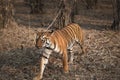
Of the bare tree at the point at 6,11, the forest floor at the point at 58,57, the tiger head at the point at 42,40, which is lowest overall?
the forest floor at the point at 58,57

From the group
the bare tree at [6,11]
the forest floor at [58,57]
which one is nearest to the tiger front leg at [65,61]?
the forest floor at [58,57]

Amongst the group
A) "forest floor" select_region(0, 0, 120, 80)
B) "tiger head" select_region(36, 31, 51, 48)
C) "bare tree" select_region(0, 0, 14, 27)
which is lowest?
"forest floor" select_region(0, 0, 120, 80)

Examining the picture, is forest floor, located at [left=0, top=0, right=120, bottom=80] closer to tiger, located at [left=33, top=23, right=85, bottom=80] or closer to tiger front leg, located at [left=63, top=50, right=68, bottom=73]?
tiger front leg, located at [left=63, top=50, right=68, bottom=73]

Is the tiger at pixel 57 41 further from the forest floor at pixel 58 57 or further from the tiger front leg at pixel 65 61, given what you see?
the forest floor at pixel 58 57

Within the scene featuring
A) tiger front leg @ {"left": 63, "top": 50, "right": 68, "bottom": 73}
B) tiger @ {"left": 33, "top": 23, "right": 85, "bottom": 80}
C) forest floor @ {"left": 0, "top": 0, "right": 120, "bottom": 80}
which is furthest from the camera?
forest floor @ {"left": 0, "top": 0, "right": 120, "bottom": 80}

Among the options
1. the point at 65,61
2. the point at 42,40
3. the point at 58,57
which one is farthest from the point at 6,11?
the point at 42,40

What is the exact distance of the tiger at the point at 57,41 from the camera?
5634 mm

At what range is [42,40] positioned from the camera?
5574 millimetres

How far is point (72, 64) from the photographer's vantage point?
23.6 feet

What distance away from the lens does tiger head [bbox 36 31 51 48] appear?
18.1 feet

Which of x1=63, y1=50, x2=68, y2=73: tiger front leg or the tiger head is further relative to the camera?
x1=63, y1=50, x2=68, y2=73: tiger front leg

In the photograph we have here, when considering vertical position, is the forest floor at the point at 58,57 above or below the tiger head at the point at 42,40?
below

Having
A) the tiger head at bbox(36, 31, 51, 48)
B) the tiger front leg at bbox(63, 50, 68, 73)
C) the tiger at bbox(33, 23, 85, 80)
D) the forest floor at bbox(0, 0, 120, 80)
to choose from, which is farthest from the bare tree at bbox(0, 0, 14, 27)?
the tiger head at bbox(36, 31, 51, 48)

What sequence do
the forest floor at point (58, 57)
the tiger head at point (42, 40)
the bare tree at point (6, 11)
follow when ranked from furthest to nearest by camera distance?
the bare tree at point (6, 11) → the forest floor at point (58, 57) → the tiger head at point (42, 40)
